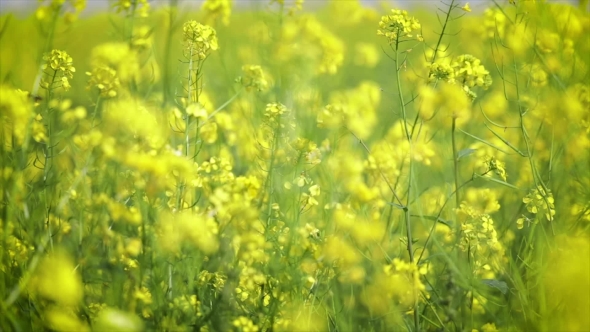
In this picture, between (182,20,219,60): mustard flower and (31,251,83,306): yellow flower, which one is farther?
(182,20,219,60): mustard flower

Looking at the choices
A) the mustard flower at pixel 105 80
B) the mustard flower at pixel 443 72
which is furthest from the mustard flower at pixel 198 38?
the mustard flower at pixel 443 72

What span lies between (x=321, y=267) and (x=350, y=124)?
1.83 feet

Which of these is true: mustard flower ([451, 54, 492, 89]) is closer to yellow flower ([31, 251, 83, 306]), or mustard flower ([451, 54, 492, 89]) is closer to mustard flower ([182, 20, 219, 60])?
mustard flower ([182, 20, 219, 60])

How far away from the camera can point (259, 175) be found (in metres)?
1.60

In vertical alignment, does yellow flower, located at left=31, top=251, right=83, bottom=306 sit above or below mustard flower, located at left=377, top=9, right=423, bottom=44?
below

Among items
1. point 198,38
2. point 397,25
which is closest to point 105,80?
point 198,38

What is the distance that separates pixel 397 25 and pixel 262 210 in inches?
23.8

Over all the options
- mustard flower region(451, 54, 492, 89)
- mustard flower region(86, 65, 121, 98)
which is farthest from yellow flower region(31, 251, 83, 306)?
mustard flower region(451, 54, 492, 89)

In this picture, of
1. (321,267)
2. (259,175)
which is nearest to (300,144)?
(259,175)

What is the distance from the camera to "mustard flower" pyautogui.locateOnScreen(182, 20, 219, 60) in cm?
151

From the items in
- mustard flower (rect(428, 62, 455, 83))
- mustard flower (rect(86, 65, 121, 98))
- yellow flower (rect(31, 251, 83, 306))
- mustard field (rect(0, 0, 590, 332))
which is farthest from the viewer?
mustard flower (rect(86, 65, 121, 98))

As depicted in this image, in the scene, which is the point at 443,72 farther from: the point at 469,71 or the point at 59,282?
the point at 59,282

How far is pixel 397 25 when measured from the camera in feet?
4.82

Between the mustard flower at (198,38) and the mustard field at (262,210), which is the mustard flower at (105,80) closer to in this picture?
the mustard field at (262,210)
